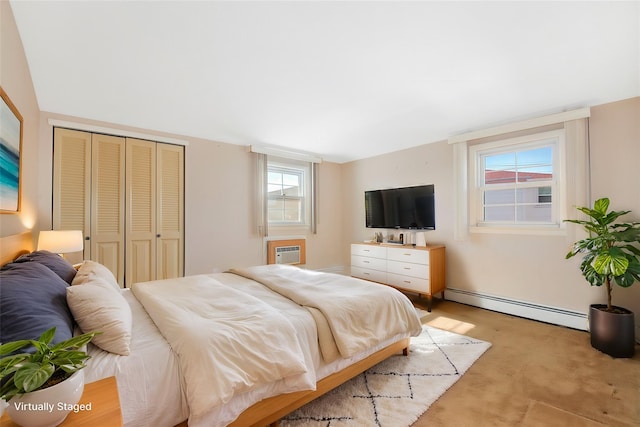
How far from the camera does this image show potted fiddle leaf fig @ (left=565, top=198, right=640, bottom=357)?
7.63ft

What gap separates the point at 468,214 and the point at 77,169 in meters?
4.75

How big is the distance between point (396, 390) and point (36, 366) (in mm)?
1940

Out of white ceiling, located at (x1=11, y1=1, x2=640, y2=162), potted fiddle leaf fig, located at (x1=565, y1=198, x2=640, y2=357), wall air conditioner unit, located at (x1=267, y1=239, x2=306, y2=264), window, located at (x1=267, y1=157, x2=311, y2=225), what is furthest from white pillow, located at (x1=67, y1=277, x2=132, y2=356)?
potted fiddle leaf fig, located at (x1=565, y1=198, x2=640, y2=357)

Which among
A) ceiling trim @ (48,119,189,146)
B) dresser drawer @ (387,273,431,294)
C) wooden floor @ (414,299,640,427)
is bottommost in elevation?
wooden floor @ (414,299,640,427)

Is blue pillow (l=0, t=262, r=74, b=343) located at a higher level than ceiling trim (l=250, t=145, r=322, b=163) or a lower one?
lower

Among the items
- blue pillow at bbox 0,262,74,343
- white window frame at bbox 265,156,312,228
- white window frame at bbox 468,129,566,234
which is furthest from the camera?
white window frame at bbox 265,156,312,228

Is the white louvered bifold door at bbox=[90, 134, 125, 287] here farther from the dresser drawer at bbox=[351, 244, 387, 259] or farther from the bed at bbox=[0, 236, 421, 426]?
the dresser drawer at bbox=[351, 244, 387, 259]

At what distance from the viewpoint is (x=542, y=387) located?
6.50ft

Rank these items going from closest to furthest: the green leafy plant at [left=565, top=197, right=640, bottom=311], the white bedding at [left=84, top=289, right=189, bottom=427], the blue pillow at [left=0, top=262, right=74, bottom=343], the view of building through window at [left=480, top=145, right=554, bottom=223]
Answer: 1. the blue pillow at [left=0, top=262, right=74, bottom=343]
2. the white bedding at [left=84, top=289, right=189, bottom=427]
3. the green leafy plant at [left=565, top=197, right=640, bottom=311]
4. the view of building through window at [left=480, top=145, right=554, bottom=223]

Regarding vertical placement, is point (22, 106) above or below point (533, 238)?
above

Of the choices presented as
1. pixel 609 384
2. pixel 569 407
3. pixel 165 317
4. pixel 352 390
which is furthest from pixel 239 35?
pixel 609 384

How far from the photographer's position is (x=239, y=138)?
3.96m

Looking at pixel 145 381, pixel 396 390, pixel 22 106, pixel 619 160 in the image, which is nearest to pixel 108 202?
pixel 22 106

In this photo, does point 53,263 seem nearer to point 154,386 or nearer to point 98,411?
point 154,386
